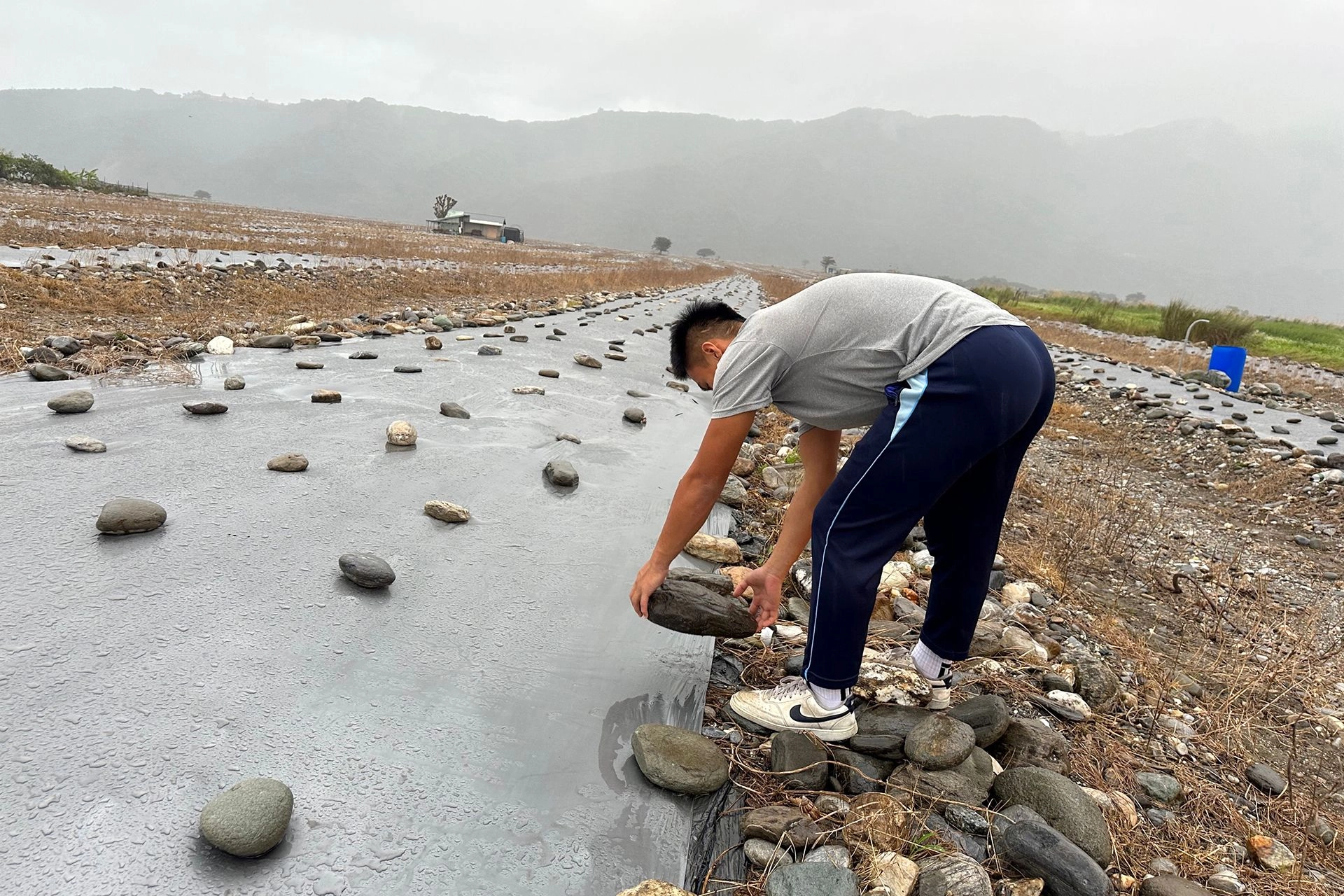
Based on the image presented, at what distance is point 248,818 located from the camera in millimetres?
1260

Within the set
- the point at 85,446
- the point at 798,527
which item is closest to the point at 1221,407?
the point at 798,527

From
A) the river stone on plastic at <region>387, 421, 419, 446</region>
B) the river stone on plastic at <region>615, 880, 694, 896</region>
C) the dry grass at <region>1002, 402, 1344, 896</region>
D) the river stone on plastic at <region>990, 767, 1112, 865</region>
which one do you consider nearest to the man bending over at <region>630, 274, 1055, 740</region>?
the river stone on plastic at <region>990, 767, 1112, 865</region>

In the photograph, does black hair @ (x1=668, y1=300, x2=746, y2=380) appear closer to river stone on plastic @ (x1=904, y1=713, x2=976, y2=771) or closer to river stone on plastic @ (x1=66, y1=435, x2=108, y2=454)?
river stone on plastic @ (x1=904, y1=713, x2=976, y2=771)

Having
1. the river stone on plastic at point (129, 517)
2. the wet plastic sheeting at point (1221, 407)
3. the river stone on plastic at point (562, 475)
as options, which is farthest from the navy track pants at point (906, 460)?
the wet plastic sheeting at point (1221, 407)

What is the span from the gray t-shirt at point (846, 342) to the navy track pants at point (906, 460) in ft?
0.20

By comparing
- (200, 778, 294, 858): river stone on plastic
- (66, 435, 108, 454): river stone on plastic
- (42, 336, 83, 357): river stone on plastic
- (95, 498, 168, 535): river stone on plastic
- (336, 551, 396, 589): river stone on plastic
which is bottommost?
(200, 778, 294, 858): river stone on plastic

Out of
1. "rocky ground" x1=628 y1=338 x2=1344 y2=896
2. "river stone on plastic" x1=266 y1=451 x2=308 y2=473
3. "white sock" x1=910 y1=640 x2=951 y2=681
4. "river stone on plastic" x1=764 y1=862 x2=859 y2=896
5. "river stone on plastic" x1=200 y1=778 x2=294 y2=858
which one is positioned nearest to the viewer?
"river stone on plastic" x1=200 y1=778 x2=294 y2=858

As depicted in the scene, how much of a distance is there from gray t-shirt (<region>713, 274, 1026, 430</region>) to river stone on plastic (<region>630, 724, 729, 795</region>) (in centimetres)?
85

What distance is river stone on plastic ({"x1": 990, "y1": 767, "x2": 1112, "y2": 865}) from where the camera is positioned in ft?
5.39

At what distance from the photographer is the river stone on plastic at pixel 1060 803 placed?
1.64 metres

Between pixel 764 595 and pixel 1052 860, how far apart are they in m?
1.01

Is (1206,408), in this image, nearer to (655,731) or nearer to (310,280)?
(655,731)

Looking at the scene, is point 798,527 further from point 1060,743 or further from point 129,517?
point 129,517

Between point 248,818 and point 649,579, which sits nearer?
point 248,818
